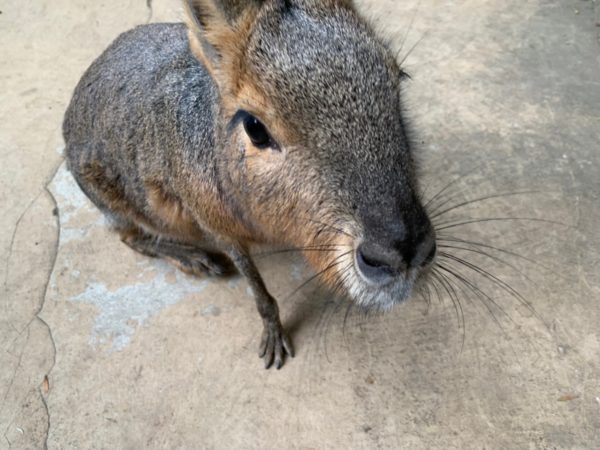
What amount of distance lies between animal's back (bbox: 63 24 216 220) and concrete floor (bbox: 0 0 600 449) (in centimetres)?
66

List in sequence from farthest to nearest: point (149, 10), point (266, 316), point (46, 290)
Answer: point (149, 10) → point (46, 290) → point (266, 316)

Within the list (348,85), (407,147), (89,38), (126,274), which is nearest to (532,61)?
(407,147)

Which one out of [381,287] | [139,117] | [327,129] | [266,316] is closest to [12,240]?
[139,117]

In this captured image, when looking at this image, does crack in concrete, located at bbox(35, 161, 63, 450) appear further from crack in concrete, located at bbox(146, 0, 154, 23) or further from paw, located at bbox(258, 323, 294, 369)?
crack in concrete, located at bbox(146, 0, 154, 23)

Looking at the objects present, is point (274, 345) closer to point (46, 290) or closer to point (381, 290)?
point (381, 290)

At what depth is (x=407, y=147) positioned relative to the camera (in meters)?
1.99

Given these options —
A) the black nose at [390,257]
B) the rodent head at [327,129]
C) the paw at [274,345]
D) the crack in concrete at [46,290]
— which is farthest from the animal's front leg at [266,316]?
the crack in concrete at [46,290]

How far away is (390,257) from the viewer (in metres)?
1.67

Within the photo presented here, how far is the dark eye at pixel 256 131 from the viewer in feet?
6.36

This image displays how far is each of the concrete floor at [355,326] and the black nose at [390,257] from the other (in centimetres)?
116

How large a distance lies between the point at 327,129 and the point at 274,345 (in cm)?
151

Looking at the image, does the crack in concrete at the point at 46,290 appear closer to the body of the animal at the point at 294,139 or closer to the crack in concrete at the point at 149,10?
the body of the animal at the point at 294,139

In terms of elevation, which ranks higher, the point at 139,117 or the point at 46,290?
the point at 139,117

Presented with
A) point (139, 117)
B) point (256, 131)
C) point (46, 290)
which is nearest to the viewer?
point (256, 131)
